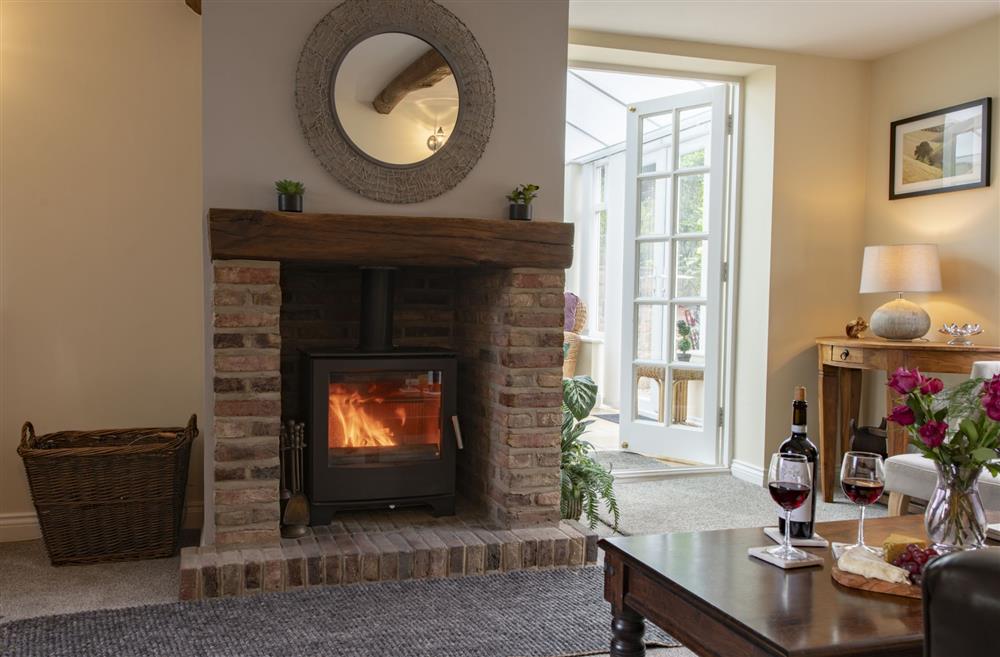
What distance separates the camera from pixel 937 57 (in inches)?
176

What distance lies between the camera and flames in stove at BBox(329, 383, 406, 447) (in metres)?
3.35

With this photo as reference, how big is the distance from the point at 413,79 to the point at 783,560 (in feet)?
7.22

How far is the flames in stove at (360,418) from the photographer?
335cm

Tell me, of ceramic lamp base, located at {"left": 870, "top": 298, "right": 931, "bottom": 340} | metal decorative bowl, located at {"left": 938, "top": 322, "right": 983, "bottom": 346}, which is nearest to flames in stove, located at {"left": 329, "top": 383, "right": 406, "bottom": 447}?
ceramic lamp base, located at {"left": 870, "top": 298, "right": 931, "bottom": 340}

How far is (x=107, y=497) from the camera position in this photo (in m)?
3.24

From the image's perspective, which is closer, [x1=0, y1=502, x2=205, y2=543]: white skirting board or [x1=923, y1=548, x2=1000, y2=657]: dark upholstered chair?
[x1=923, y1=548, x2=1000, y2=657]: dark upholstered chair

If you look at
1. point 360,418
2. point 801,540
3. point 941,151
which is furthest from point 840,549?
point 941,151

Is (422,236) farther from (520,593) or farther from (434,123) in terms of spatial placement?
(520,593)

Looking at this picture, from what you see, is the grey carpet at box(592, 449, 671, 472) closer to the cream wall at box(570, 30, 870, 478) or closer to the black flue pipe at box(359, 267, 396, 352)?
the cream wall at box(570, 30, 870, 478)

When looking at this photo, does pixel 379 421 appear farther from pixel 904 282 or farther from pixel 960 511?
pixel 904 282

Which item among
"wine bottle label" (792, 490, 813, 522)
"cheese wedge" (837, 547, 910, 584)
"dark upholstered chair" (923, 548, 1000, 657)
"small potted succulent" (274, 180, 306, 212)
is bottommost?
"cheese wedge" (837, 547, 910, 584)

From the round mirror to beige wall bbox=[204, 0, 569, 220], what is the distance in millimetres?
171

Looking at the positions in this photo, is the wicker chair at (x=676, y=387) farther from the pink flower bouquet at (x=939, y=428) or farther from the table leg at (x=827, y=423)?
the pink flower bouquet at (x=939, y=428)

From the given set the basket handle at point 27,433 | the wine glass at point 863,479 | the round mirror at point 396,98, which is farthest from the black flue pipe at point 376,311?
the wine glass at point 863,479
